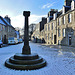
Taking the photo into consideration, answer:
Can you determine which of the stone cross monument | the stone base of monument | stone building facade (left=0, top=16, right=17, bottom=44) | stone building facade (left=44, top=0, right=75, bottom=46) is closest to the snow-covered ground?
the stone base of monument

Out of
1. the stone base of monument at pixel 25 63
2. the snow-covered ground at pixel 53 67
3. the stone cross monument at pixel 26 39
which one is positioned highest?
the stone cross monument at pixel 26 39

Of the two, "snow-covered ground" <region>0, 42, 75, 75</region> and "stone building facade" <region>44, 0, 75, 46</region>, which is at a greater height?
"stone building facade" <region>44, 0, 75, 46</region>

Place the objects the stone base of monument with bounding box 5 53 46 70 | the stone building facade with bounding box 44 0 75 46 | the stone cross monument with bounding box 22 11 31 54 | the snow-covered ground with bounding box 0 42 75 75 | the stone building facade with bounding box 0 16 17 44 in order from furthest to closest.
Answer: the stone building facade with bounding box 0 16 17 44, the stone building facade with bounding box 44 0 75 46, the stone cross monument with bounding box 22 11 31 54, the stone base of monument with bounding box 5 53 46 70, the snow-covered ground with bounding box 0 42 75 75

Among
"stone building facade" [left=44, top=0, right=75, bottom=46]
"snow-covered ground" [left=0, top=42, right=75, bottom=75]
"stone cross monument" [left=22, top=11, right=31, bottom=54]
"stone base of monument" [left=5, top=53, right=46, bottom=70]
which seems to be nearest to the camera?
"snow-covered ground" [left=0, top=42, right=75, bottom=75]

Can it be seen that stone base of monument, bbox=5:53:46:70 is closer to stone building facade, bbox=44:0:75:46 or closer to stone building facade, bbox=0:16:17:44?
stone building facade, bbox=44:0:75:46

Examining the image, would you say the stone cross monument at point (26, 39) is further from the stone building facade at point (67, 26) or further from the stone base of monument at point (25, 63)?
the stone building facade at point (67, 26)

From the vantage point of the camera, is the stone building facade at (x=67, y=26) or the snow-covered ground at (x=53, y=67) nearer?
the snow-covered ground at (x=53, y=67)

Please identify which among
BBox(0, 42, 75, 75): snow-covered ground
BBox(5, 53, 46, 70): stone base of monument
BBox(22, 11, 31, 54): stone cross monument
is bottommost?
BBox(0, 42, 75, 75): snow-covered ground

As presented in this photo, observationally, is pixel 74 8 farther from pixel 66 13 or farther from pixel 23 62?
pixel 23 62

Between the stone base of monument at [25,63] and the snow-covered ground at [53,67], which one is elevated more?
the stone base of monument at [25,63]

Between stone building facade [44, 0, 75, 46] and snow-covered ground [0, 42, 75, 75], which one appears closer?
snow-covered ground [0, 42, 75, 75]

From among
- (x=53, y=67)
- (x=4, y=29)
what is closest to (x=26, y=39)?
(x=53, y=67)

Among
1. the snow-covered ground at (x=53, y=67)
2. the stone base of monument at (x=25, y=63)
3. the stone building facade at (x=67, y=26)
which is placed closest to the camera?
the snow-covered ground at (x=53, y=67)

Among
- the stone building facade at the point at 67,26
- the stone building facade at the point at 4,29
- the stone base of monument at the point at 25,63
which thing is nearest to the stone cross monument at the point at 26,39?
the stone base of monument at the point at 25,63
